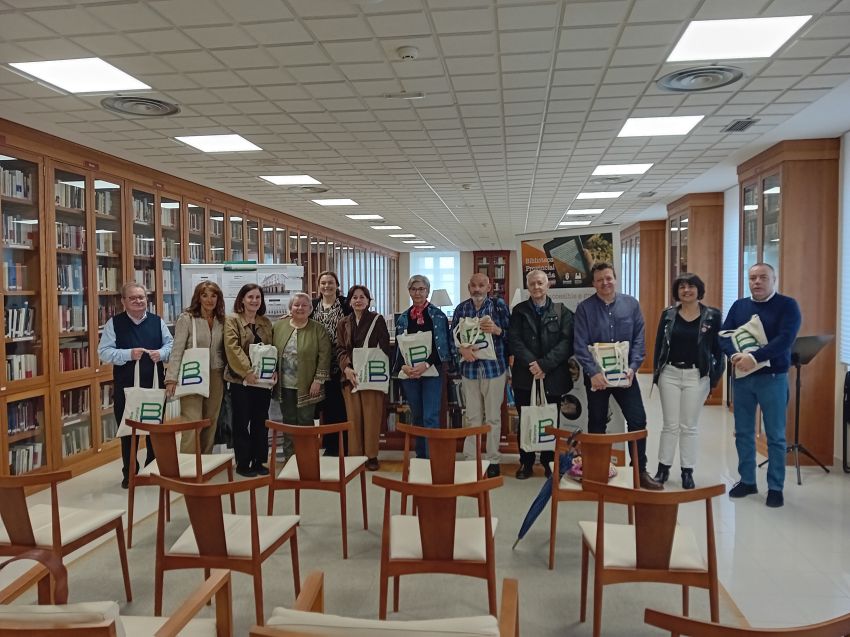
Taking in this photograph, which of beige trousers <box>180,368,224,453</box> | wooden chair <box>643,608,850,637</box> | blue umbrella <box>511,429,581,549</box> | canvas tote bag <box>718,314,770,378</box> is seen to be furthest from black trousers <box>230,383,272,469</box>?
wooden chair <box>643,608,850,637</box>

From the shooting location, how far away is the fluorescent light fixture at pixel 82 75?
3.53 m

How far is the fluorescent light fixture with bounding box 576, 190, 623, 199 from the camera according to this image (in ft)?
26.7

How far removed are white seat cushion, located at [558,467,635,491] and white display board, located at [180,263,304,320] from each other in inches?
139

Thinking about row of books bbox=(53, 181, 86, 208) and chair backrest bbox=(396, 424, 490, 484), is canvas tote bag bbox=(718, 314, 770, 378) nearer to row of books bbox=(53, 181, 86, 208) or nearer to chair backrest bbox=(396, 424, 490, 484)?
chair backrest bbox=(396, 424, 490, 484)

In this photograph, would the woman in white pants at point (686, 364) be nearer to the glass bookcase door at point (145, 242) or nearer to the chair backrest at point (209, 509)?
the chair backrest at point (209, 509)

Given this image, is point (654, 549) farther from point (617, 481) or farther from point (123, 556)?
point (123, 556)

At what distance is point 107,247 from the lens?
19.1 ft

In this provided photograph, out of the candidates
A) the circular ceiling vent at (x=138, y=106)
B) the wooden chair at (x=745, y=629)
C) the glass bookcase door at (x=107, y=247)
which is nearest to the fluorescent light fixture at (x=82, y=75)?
the circular ceiling vent at (x=138, y=106)

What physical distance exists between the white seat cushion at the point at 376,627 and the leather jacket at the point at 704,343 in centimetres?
351

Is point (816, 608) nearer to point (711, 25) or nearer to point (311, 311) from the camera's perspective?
point (711, 25)

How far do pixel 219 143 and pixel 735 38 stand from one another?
162 inches

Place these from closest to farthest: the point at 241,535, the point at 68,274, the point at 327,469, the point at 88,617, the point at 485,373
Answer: the point at 88,617, the point at 241,535, the point at 327,469, the point at 485,373, the point at 68,274

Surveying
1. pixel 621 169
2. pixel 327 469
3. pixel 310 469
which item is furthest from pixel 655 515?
pixel 621 169

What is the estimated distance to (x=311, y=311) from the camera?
5.02m
